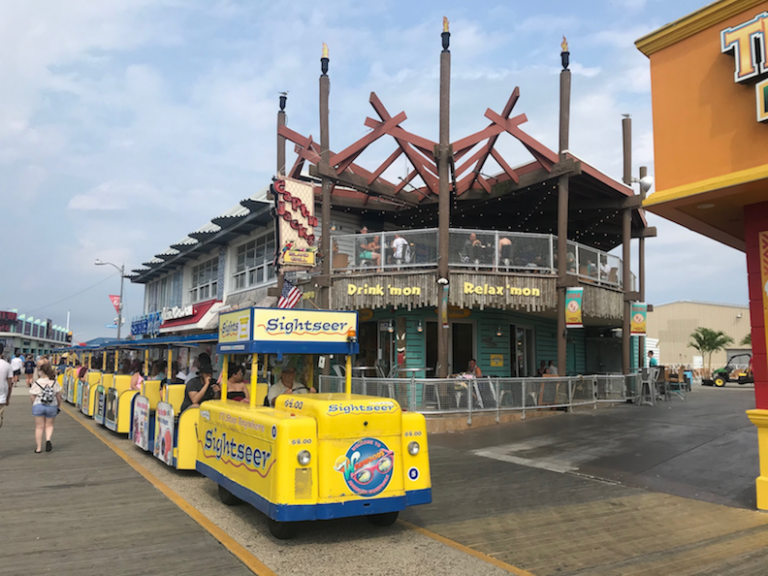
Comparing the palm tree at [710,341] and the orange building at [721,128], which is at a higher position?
the orange building at [721,128]

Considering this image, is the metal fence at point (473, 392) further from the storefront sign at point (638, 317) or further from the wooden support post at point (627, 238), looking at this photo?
the storefront sign at point (638, 317)

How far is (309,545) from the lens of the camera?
17.5ft

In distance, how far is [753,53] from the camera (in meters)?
6.67

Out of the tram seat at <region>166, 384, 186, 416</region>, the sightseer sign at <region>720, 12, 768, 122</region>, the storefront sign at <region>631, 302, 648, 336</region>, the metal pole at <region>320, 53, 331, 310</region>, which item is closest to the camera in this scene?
the sightseer sign at <region>720, 12, 768, 122</region>

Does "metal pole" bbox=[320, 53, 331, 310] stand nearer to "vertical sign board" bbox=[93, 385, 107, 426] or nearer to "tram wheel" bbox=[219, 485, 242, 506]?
"vertical sign board" bbox=[93, 385, 107, 426]

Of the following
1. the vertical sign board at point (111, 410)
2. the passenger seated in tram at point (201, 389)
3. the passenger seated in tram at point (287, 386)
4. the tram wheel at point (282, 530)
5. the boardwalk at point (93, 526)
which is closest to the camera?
the boardwalk at point (93, 526)

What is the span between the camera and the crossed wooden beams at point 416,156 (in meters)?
16.4

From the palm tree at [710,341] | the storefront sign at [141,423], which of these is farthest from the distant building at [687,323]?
the storefront sign at [141,423]

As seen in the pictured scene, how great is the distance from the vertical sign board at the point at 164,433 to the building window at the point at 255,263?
11968mm

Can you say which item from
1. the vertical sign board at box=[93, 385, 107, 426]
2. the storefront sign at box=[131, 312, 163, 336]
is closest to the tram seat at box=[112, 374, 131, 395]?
the vertical sign board at box=[93, 385, 107, 426]

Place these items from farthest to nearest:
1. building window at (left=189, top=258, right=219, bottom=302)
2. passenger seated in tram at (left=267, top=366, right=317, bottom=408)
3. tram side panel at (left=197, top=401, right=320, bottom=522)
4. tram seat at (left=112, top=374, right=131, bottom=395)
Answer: building window at (left=189, top=258, right=219, bottom=302), tram seat at (left=112, top=374, right=131, bottom=395), passenger seated in tram at (left=267, top=366, right=317, bottom=408), tram side panel at (left=197, top=401, right=320, bottom=522)

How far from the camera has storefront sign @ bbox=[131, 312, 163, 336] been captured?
103 ft

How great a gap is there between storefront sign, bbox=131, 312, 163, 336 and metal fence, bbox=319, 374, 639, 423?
64.2 ft

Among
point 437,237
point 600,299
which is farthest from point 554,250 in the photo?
point 437,237
